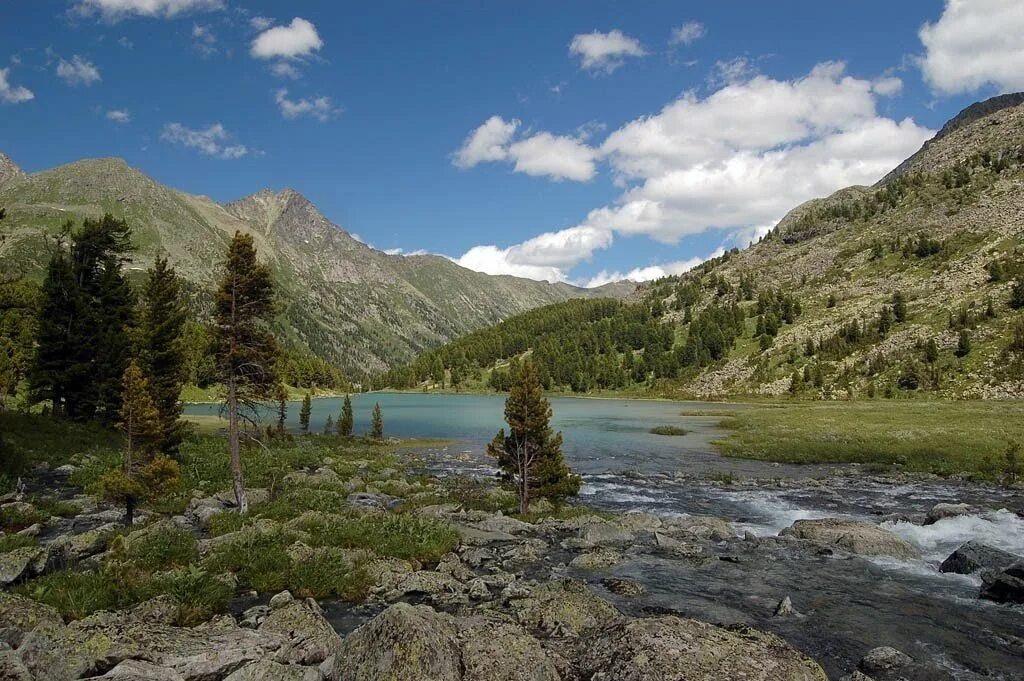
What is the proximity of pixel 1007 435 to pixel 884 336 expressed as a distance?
288 ft

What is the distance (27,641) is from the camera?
9227 mm

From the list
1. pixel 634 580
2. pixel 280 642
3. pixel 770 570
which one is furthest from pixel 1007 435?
pixel 280 642

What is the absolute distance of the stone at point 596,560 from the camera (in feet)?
68.4

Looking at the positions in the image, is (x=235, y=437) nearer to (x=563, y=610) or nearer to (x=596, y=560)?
(x=596, y=560)

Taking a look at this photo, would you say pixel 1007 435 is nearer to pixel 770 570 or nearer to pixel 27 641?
pixel 770 570

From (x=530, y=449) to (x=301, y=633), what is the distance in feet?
69.1

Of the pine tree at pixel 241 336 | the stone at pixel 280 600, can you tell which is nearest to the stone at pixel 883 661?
the stone at pixel 280 600

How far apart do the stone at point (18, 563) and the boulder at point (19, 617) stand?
11.7ft

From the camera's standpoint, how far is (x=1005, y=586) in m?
16.5

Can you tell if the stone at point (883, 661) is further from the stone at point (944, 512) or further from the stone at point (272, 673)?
the stone at point (944, 512)

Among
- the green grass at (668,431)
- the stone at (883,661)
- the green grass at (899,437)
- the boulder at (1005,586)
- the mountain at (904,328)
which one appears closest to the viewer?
the stone at (883,661)

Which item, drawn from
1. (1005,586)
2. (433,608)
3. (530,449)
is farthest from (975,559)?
(530,449)

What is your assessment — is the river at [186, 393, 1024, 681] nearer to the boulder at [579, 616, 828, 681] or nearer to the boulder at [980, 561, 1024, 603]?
the boulder at [980, 561, 1024, 603]

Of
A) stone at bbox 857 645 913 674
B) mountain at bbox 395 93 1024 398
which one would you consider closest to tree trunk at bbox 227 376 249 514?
stone at bbox 857 645 913 674
